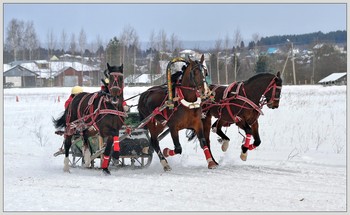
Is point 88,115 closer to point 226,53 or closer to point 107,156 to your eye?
point 107,156

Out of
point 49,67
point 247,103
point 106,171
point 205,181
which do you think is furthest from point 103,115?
point 49,67

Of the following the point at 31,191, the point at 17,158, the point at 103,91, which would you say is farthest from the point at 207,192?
the point at 17,158

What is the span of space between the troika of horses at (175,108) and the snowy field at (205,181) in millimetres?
637

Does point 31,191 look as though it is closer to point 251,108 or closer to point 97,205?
point 97,205

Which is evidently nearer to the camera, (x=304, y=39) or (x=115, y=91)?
(x=115, y=91)

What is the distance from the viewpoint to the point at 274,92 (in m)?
12.1

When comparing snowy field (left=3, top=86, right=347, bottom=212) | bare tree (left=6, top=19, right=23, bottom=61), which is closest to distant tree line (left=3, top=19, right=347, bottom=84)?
bare tree (left=6, top=19, right=23, bottom=61)

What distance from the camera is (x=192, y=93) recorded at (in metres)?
11.0

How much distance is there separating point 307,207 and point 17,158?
29.4ft

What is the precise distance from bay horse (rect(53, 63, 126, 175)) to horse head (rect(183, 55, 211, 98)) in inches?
55.3

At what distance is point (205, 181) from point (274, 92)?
11.0 ft

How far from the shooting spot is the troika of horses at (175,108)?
10.7 m

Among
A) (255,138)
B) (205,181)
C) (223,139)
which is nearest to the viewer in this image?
(205,181)

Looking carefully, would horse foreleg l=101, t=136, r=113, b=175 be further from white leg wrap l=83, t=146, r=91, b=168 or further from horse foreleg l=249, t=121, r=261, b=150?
horse foreleg l=249, t=121, r=261, b=150
